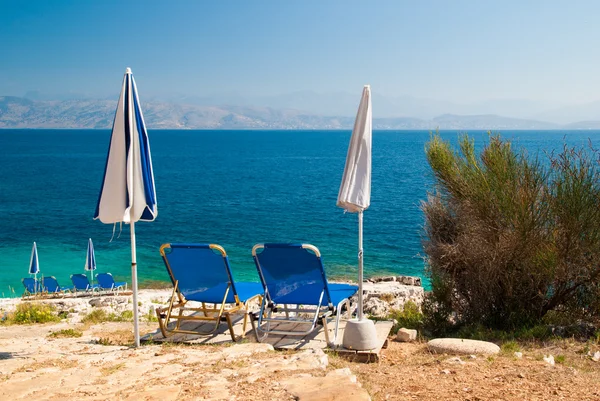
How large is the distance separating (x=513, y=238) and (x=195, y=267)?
366cm

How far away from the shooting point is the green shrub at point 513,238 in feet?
22.4

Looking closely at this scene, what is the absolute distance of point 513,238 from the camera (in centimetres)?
695

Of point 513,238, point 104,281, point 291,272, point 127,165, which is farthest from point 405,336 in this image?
point 104,281

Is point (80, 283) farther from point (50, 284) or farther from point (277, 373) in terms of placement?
point (277, 373)

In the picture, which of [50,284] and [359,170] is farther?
[50,284]

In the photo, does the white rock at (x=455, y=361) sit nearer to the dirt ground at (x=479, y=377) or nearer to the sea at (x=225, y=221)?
the dirt ground at (x=479, y=377)

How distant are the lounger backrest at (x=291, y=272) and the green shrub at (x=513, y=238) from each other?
95.8 inches

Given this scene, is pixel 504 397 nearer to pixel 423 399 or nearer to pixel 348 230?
pixel 423 399

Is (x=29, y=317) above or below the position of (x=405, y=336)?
below

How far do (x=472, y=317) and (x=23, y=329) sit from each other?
5.44 m

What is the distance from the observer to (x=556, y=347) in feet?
19.8

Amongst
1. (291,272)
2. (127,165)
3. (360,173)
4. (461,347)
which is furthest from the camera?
Result: (291,272)

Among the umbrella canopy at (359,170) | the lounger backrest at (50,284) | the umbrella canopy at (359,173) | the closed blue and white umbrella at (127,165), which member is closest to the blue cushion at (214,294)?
the closed blue and white umbrella at (127,165)

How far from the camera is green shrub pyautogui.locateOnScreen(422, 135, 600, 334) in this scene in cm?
682
